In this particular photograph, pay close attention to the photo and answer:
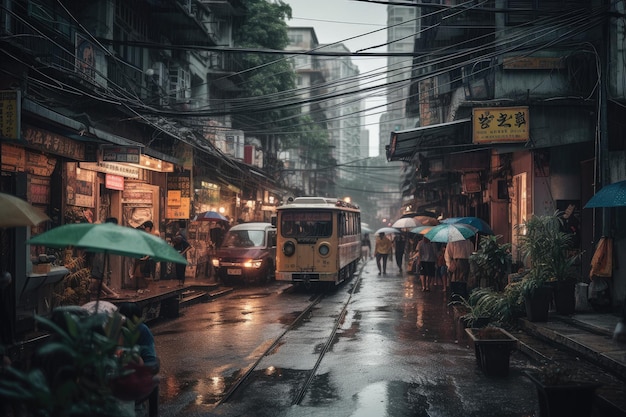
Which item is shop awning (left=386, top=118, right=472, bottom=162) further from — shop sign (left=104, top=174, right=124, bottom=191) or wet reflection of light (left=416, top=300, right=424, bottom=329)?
shop sign (left=104, top=174, right=124, bottom=191)

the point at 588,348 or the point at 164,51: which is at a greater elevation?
the point at 164,51

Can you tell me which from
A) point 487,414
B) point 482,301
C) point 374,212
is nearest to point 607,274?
point 482,301

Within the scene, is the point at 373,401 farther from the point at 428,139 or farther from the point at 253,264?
the point at 253,264

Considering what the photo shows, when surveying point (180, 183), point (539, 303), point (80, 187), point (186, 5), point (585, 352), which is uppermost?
point (186, 5)

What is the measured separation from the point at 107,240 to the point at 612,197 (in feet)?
29.9

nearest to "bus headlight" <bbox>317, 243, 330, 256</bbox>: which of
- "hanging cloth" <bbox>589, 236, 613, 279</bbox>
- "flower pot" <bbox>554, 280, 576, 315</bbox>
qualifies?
"flower pot" <bbox>554, 280, 576, 315</bbox>

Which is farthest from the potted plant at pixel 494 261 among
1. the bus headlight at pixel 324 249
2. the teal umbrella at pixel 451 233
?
the bus headlight at pixel 324 249

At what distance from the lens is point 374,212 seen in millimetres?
100938

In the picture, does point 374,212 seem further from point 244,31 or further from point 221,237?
point 221,237

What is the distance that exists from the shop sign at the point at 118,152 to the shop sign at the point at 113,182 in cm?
293

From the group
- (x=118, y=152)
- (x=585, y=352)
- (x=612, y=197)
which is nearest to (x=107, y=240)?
(x=585, y=352)

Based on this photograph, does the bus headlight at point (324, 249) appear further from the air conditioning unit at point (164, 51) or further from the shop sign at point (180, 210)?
the air conditioning unit at point (164, 51)

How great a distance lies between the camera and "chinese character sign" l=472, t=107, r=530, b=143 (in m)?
15.0

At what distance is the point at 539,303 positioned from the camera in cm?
1188
